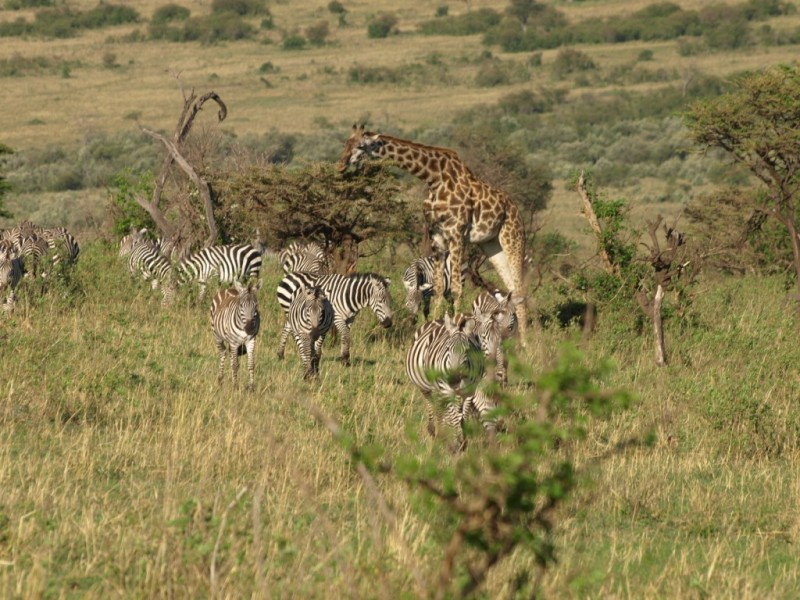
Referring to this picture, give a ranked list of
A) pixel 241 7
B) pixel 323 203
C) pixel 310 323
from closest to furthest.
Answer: pixel 310 323
pixel 323 203
pixel 241 7

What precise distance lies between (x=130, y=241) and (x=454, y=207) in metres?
5.33

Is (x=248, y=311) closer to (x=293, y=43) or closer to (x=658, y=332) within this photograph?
(x=658, y=332)

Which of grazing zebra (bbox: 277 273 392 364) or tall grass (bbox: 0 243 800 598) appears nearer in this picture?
tall grass (bbox: 0 243 800 598)

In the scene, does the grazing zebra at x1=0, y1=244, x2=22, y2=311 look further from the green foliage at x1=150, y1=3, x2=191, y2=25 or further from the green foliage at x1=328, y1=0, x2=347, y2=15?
the green foliage at x1=328, y1=0, x2=347, y2=15

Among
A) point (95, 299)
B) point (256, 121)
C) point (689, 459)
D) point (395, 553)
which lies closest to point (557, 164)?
point (256, 121)

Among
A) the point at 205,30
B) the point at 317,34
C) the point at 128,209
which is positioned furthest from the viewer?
the point at 317,34

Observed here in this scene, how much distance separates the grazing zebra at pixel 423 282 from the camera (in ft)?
49.2

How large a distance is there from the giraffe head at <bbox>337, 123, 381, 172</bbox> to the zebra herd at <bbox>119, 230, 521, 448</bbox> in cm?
142

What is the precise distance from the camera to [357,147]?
1495 cm

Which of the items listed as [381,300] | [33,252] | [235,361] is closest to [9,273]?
[33,252]

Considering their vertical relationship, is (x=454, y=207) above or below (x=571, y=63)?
above

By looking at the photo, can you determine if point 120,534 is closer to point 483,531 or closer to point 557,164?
point 483,531

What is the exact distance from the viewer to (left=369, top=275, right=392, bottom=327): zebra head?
13.2 m

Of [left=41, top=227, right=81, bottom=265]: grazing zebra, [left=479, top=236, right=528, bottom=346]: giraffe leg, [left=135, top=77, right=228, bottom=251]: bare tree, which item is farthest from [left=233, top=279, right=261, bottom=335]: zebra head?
[left=41, top=227, right=81, bottom=265]: grazing zebra
